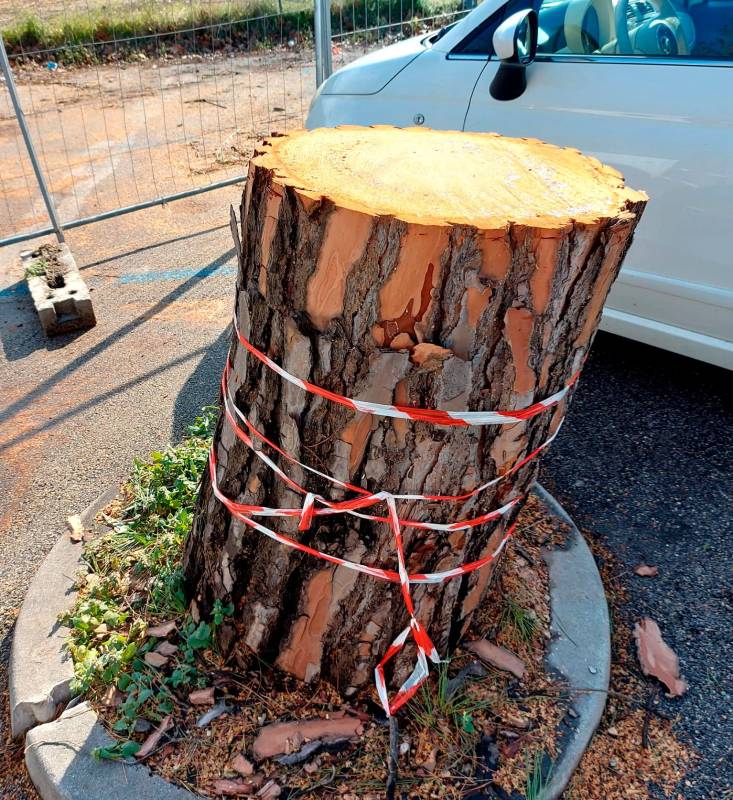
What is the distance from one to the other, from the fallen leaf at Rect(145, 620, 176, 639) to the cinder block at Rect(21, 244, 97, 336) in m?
2.61

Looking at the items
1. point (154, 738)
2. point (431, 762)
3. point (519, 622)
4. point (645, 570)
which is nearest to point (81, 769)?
point (154, 738)

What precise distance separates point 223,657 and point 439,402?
1.14 meters

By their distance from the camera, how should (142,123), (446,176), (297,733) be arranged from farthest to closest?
1. (142,123)
2. (297,733)
3. (446,176)

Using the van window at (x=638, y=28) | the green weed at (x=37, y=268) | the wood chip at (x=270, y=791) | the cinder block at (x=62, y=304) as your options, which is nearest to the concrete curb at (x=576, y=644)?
the wood chip at (x=270, y=791)

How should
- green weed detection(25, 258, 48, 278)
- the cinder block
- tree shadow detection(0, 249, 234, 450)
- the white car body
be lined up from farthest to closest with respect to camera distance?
green weed detection(25, 258, 48, 278)
the cinder block
tree shadow detection(0, 249, 234, 450)
the white car body

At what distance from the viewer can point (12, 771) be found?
2.02m

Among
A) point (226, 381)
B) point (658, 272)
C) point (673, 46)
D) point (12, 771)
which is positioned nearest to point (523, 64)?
point (673, 46)

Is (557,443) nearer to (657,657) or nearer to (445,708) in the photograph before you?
(657,657)

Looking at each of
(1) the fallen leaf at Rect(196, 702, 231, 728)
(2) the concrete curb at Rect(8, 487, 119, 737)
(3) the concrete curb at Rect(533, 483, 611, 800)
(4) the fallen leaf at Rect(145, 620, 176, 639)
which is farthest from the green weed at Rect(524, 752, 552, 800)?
(2) the concrete curb at Rect(8, 487, 119, 737)

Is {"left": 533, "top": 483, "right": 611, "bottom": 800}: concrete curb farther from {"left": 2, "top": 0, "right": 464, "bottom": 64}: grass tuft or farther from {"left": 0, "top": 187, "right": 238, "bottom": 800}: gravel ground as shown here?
{"left": 2, "top": 0, "right": 464, "bottom": 64}: grass tuft

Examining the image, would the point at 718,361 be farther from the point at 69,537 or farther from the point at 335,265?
the point at 69,537

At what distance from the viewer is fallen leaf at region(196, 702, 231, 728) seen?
1.93 meters

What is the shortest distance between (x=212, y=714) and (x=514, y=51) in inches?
113

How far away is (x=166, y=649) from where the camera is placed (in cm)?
210
